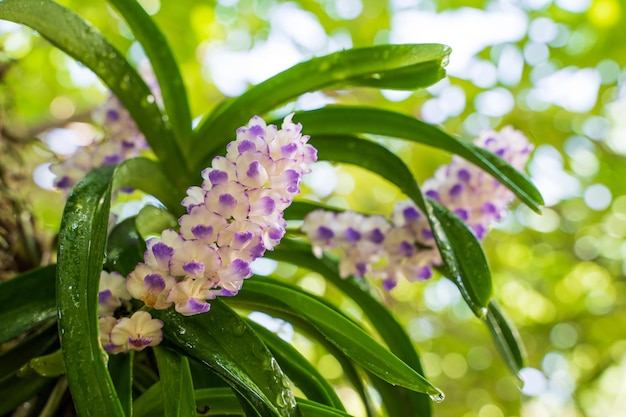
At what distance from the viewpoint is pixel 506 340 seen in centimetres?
83

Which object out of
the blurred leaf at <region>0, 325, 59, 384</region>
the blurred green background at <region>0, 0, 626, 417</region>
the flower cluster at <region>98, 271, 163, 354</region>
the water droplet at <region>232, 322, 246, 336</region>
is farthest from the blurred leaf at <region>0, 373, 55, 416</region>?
the blurred green background at <region>0, 0, 626, 417</region>

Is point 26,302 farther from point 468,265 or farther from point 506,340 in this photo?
point 506,340

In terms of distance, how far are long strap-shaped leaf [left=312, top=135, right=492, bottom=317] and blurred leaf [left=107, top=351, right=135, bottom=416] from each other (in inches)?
13.1

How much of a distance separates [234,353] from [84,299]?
0.13 meters

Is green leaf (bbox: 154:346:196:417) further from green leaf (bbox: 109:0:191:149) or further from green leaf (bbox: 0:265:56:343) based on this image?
green leaf (bbox: 109:0:191:149)

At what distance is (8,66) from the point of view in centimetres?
120

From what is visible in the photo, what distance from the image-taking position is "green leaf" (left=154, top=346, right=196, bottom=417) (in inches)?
21.1

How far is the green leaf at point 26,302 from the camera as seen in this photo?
0.63 meters

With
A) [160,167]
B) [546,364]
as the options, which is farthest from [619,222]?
[160,167]

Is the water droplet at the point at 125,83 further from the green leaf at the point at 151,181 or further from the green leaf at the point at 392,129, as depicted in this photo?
the green leaf at the point at 392,129

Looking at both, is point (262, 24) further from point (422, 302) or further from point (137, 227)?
point (137, 227)

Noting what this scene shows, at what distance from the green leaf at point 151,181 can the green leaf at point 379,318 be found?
14 cm

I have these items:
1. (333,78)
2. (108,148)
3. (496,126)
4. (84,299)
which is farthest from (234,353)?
(496,126)

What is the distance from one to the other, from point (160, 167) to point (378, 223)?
11.2 inches
